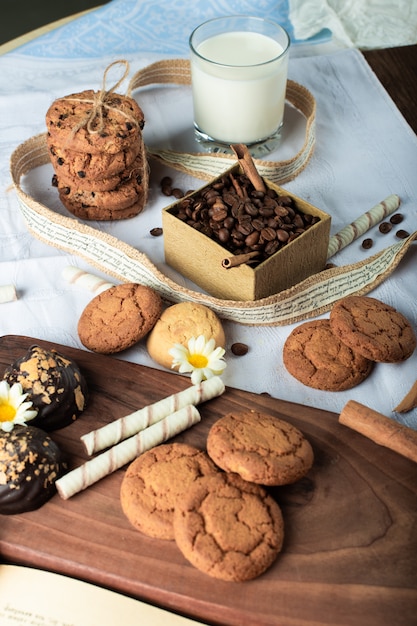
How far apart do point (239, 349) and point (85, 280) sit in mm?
396

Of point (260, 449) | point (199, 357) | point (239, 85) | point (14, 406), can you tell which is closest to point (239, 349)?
point (199, 357)

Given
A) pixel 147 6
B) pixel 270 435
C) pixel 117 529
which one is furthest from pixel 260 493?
pixel 147 6

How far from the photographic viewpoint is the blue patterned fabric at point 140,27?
241 centimetres

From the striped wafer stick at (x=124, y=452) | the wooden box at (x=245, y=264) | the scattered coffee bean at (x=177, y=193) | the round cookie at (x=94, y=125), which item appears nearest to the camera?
the striped wafer stick at (x=124, y=452)

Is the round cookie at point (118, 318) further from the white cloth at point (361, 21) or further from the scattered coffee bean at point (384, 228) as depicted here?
the white cloth at point (361, 21)

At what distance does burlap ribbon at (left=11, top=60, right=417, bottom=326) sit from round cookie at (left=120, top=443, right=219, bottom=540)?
404mm

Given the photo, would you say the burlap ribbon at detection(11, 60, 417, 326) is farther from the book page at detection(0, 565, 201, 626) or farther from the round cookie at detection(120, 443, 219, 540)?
the book page at detection(0, 565, 201, 626)

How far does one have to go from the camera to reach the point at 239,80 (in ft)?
5.98

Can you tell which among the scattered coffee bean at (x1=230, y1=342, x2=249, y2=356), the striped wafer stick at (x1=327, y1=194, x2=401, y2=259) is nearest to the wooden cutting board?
the scattered coffee bean at (x1=230, y1=342, x2=249, y2=356)

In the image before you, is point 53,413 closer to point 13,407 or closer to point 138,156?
point 13,407

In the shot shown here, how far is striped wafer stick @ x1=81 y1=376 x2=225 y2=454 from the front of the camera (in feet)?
4.32

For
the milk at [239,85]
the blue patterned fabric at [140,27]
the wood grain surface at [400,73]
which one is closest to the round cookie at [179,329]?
the milk at [239,85]

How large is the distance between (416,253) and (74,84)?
1.16 metres

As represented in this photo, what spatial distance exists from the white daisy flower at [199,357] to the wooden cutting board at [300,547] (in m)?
0.12
